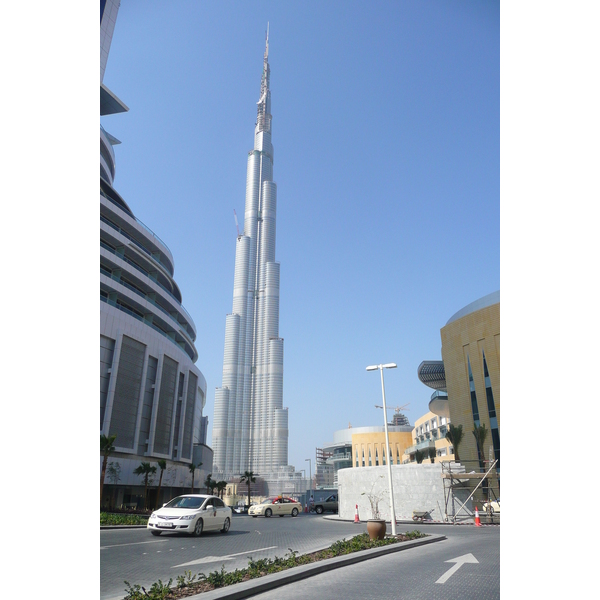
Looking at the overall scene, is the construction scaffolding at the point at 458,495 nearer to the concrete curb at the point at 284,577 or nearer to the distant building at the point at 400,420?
the concrete curb at the point at 284,577

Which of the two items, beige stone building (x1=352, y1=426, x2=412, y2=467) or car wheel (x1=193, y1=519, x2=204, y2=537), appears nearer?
car wheel (x1=193, y1=519, x2=204, y2=537)

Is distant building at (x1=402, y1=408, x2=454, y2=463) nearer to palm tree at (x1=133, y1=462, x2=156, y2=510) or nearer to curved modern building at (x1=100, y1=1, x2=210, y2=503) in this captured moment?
curved modern building at (x1=100, y1=1, x2=210, y2=503)

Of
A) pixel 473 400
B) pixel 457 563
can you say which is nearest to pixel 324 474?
pixel 473 400

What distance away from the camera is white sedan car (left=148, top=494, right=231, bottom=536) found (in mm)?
Answer: 17156

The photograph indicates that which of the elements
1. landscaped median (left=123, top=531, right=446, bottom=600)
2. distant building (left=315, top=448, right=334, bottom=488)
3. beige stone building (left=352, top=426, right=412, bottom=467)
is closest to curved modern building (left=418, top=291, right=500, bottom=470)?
landscaped median (left=123, top=531, right=446, bottom=600)

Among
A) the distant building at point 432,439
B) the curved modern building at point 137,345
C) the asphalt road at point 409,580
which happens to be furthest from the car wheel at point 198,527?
the distant building at point 432,439

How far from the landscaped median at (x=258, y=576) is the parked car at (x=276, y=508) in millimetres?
24665

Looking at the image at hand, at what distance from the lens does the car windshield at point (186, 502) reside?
1831 cm

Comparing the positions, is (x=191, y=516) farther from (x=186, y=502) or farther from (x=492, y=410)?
(x=492, y=410)

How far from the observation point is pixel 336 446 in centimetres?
16800
